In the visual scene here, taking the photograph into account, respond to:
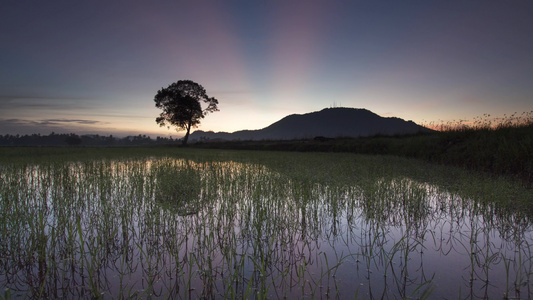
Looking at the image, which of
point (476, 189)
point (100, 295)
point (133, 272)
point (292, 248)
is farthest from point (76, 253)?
point (476, 189)

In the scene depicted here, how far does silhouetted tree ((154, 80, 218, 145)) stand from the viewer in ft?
160

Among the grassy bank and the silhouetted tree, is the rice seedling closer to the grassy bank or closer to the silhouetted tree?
the grassy bank

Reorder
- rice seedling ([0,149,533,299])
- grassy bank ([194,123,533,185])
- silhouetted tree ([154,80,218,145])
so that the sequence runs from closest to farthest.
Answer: rice seedling ([0,149,533,299]) → grassy bank ([194,123,533,185]) → silhouetted tree ([154,80,218,145])

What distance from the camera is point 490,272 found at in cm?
286

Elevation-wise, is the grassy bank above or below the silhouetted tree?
below

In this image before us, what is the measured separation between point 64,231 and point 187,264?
2.30m

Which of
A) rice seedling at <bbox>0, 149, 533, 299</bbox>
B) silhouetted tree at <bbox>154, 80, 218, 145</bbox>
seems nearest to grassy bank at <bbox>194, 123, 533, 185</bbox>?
rice seedling at <bbox>0, 149, 533, 299</bbox>

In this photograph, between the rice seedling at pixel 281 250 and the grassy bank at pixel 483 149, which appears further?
the grassy bank at pixel 483 149

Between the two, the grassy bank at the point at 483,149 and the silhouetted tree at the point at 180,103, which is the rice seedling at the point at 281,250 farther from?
the silhouetted tree at the point at 180,103

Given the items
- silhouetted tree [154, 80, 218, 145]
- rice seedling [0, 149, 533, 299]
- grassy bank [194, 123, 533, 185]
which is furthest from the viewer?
silhouetted tree [154, 80, 218, 145]

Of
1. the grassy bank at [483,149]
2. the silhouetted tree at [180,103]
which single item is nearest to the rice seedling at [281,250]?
the grassy bank at [483,149]

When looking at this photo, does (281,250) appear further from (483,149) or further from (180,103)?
(180,103)

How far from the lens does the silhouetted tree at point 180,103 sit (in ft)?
160

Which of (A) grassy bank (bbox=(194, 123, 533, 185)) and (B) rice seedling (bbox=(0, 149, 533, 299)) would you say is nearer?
(B) rice seedling (bbox=(0, 149, 533, 299))
